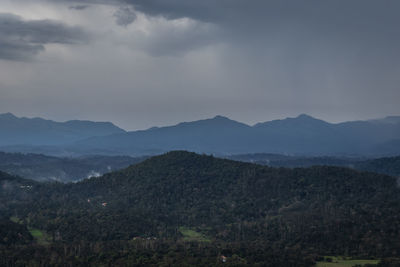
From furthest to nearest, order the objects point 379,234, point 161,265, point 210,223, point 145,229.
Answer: point 210,223
point 145,229
point 379,234
point 161,265

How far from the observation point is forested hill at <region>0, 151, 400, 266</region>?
9831 centimetres

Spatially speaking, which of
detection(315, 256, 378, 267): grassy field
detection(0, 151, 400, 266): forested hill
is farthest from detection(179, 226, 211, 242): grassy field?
detection(315, 256, 378, 267): grassy field

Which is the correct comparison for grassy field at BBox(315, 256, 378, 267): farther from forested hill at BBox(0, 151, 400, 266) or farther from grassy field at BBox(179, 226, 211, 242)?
grassy field at BBox(179, 226, 211, 242)

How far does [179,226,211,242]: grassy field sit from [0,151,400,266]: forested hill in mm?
427

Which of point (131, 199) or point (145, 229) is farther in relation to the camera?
point (131, 199)

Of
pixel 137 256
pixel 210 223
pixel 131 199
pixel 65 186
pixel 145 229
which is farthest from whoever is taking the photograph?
pixel 65 186

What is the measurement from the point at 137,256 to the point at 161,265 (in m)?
7.78

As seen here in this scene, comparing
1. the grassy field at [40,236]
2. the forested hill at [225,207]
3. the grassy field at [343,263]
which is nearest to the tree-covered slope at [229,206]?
the forested hill at [225,207]

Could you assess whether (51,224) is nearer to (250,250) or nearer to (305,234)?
(250,250)

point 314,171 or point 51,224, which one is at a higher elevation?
point 314,171

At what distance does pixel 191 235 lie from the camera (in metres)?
113

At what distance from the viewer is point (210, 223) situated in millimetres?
124188

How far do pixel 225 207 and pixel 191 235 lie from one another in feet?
81.4

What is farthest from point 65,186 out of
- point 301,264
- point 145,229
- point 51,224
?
point 301,264
